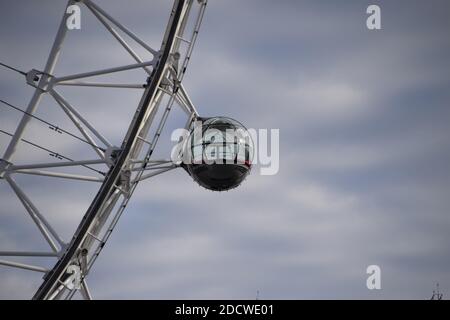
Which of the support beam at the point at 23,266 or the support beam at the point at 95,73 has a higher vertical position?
the support beam at the point at 95,73

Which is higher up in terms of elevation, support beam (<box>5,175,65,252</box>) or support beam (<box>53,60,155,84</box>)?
support beam (<box>53,60,155,84</box>)

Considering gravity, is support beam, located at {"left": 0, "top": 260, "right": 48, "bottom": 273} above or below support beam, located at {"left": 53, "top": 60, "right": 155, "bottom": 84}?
below

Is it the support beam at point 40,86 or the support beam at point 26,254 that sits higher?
the support beam at point 40,86

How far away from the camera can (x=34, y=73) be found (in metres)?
33.9

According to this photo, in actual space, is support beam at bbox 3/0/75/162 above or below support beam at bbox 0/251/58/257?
above

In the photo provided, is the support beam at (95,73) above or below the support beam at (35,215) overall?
above

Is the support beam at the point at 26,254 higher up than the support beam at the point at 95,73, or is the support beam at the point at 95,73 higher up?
the support beam at the point at 95,73

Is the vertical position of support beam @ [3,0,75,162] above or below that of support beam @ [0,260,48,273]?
above

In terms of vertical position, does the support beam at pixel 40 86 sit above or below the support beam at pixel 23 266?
above
